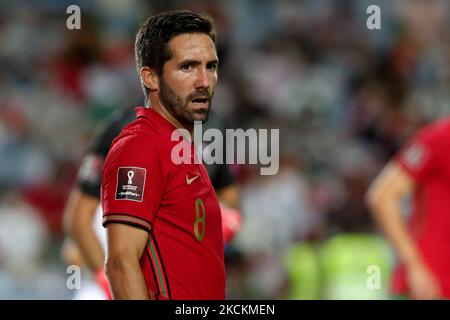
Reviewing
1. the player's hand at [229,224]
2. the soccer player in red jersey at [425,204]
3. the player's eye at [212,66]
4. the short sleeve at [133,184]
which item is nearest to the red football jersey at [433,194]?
the soccer player in red jersey at [425,204]

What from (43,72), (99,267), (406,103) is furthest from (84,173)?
(406,103)

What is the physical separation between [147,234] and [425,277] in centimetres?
251

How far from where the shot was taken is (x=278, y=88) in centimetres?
986

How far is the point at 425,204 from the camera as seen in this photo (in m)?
5.54

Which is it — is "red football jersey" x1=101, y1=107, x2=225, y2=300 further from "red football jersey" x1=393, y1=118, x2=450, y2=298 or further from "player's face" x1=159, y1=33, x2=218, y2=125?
"red football jersey" x1=393, y1=118, x2=450, y2=298

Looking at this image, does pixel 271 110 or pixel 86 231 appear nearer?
pixel 86 231

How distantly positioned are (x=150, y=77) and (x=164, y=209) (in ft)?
1.53

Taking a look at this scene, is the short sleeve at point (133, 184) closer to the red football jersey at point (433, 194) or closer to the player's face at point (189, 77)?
the player's face at point (189, 77)

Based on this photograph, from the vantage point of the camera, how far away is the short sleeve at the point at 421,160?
5469 mm

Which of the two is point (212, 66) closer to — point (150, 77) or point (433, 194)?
point (150, 77)

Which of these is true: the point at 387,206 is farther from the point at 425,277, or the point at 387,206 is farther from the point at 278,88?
the point at 278,88

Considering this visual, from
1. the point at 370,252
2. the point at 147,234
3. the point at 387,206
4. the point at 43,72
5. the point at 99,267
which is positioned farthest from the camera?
the point at 43,72

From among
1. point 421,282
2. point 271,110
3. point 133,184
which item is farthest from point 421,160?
point 271,110

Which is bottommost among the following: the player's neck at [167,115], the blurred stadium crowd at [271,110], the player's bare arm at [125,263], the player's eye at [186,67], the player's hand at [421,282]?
the player's bare arm at [125,263]
